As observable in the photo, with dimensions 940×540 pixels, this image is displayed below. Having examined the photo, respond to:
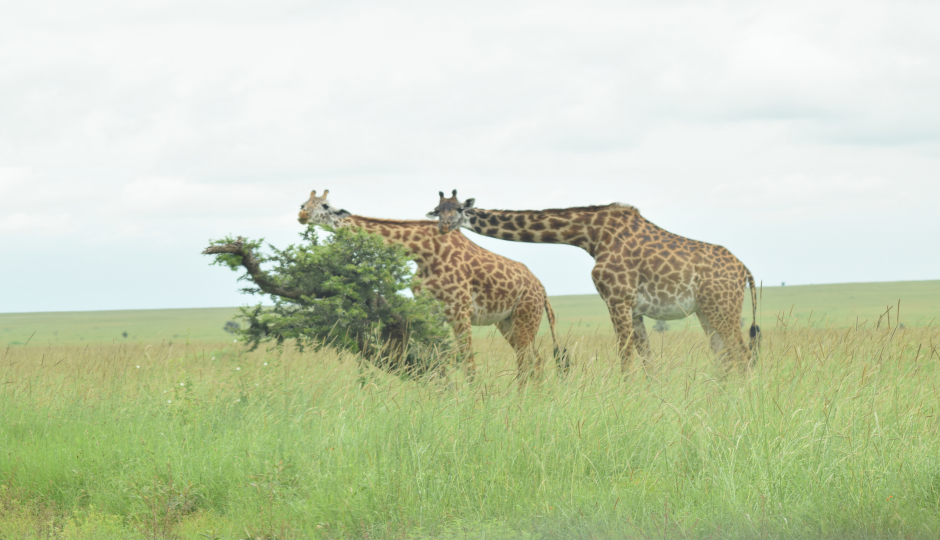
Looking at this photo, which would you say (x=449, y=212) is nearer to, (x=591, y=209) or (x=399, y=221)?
(x=399, y=221)

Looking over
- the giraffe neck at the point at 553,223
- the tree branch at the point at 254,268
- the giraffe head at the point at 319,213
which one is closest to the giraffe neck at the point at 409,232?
the giraffe head at the point at 319,213

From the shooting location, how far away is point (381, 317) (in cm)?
900

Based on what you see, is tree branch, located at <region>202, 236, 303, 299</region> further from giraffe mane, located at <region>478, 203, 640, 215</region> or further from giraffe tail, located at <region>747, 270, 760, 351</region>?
giraffe tail, located at <region>747, 270, 760, 351</region>

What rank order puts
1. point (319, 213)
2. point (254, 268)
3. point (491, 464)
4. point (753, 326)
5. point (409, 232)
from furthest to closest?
point (319, 213)
point (409, 232)
point (753, 326)
point (254, 268)
point (491, 464)

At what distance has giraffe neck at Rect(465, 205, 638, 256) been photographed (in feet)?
34.6

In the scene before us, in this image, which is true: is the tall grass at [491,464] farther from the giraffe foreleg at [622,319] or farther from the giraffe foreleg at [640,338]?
the giraffe foreleg at [640,338]

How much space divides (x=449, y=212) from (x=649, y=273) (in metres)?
2.85

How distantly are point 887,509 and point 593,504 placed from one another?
1859 millimetres

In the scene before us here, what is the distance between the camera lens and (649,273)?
10078mm

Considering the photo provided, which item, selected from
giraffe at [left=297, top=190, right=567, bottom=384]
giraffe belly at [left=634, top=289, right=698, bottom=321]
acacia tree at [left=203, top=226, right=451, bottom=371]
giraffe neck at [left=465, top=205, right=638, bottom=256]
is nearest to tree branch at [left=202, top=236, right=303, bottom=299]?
acacia tree at [left=203, top=226, right=451, bottom=371]

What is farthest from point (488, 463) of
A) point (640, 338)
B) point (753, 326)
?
point (753, 326)

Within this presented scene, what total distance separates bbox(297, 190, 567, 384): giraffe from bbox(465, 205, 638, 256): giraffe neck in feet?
1.19

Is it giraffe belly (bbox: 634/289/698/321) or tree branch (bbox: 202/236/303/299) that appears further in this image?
giraffe belly (bbox: 634/289/698/321)

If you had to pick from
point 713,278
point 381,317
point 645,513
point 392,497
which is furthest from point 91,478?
point 713,278
